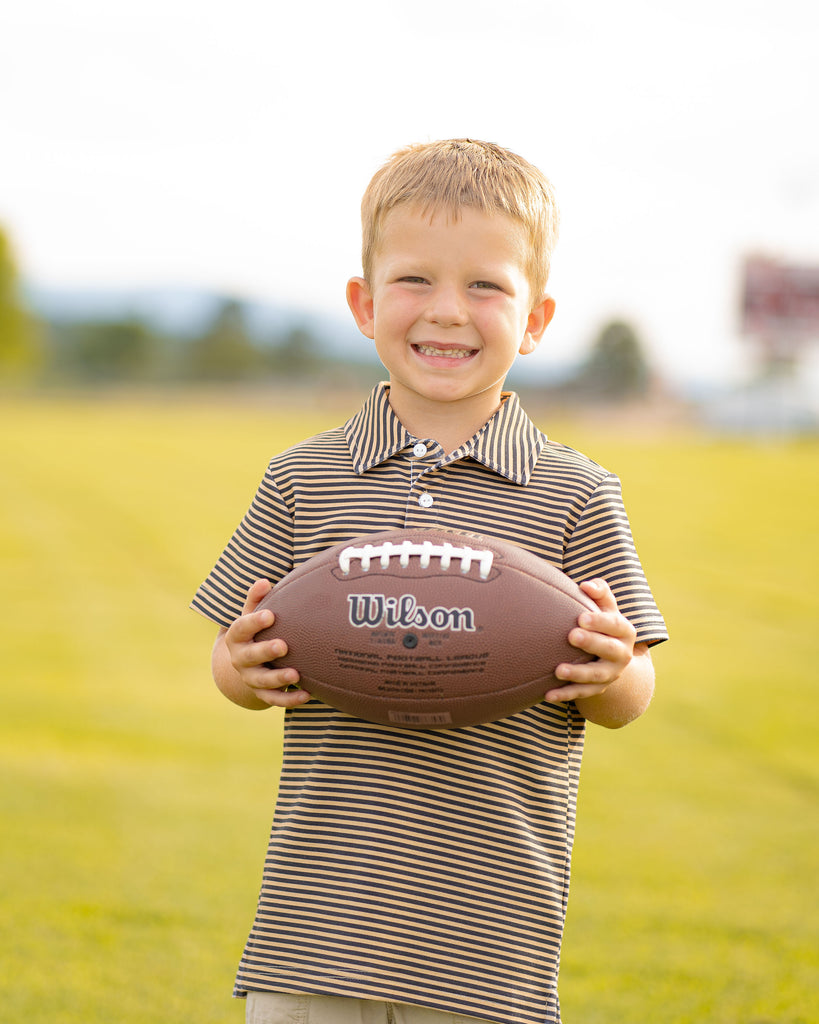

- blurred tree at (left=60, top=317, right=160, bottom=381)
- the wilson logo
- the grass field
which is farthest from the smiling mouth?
blurred tree at (left=60, top=317, right=160, bottom=381)

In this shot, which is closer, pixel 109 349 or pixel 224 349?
pixel 224 349

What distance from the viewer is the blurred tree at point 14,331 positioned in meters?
65.1

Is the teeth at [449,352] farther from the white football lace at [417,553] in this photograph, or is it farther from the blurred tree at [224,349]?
the blurred tree at [224,349]

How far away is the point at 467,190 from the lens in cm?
187

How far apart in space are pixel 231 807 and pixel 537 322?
10.8ft

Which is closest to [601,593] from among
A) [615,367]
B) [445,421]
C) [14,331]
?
[445,421]

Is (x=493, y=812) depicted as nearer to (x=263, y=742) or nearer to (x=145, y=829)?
(x=145, y=829)

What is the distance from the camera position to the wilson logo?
5.89 feet

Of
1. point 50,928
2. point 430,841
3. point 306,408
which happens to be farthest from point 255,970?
point 306,408

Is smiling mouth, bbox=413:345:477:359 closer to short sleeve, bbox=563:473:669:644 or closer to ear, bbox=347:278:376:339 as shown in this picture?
ear, bbox=347:278:376:339

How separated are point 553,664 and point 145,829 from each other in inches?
122

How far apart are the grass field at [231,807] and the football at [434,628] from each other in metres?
1.64

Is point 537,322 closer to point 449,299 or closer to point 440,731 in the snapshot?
point 449,299

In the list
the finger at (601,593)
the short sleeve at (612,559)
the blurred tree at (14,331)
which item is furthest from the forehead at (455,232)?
the blurred tree at (14,331)
